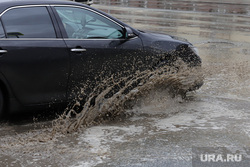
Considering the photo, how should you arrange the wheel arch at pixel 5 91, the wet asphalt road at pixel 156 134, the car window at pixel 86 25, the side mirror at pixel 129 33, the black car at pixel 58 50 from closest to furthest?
1. the wet asphalt road at pixel 156 134
2. the wheel arch at pixel 5 91
3. the black car at pixel 58 50
4. the car window at pixel 86 25
5. the side mirror at pixel 129 33

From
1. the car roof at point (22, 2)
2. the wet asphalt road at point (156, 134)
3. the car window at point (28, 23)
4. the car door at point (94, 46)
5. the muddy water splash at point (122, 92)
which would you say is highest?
the car roof at point (22, 2)

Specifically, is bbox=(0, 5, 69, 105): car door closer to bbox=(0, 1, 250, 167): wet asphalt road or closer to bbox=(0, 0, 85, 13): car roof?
bbox=(0, 0, 85, 13): car roof

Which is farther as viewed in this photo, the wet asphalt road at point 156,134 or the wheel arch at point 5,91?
the wheel arch at point 5,91

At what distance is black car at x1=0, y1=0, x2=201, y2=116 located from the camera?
544 cm

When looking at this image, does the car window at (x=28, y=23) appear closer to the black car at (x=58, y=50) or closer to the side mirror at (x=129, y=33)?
the black car at (x=58, y=50)

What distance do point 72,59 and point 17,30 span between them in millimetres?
735

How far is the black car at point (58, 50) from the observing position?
214 inches

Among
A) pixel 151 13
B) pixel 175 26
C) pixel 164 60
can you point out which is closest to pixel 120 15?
pixel 151 13

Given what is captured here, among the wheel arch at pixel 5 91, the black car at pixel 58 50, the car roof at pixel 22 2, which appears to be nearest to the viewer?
the wheel arch at pixel 5 91

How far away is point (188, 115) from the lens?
21.2 feet

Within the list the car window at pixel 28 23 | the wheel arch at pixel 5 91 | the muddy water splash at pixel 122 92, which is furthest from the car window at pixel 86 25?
the wheel arch at pixel 5 91

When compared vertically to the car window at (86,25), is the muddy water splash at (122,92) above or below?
below

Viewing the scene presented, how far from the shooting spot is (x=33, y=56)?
550cm

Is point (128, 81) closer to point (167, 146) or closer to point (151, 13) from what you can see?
point (167, 146)
